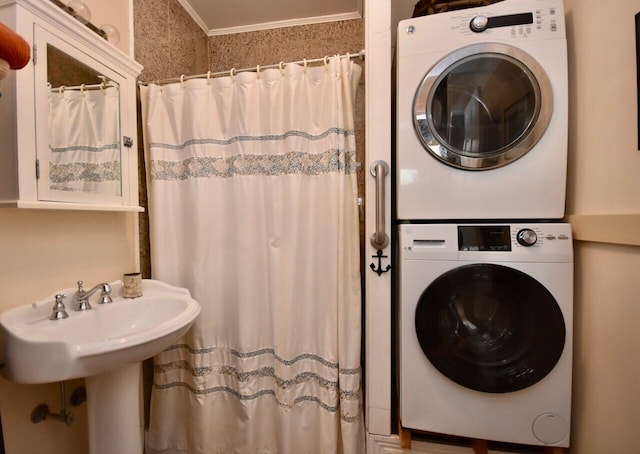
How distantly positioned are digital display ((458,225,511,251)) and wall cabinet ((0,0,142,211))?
4.71 feet

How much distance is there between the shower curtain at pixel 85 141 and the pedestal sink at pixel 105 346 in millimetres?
435

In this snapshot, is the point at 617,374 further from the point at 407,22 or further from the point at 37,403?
the point at 37,403

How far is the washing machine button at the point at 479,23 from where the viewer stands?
A: 96cm

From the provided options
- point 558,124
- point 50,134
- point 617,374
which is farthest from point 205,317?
point 558,124

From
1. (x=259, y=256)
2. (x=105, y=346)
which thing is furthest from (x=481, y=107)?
(x=105, y=346)

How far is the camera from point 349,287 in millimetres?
1142

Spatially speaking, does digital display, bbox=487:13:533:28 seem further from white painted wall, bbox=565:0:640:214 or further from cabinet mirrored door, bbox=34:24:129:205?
cabinet mirrored door, bbox=34:24:129:205

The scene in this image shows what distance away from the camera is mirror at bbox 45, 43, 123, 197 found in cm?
87

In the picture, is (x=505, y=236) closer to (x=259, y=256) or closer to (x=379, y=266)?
(x=379, y=266)

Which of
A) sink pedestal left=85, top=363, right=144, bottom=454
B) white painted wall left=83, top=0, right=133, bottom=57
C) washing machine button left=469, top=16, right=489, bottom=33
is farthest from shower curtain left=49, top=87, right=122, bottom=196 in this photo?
washing machine button left=469, top=16, right=489, bottom=33

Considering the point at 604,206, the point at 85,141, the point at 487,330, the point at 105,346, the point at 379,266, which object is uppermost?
the point at 85,141

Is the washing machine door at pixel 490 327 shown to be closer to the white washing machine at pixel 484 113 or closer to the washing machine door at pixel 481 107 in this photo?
the white washing machine at pixel 484 113

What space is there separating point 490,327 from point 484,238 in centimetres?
35

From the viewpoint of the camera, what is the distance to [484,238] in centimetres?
97
